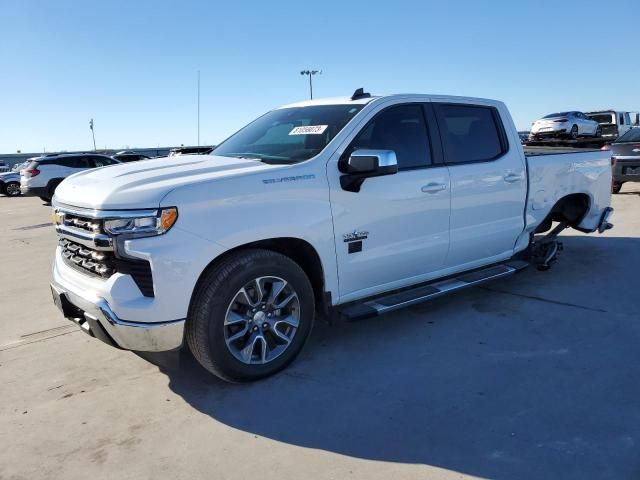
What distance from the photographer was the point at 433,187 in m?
4.36

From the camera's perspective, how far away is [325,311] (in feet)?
12.9

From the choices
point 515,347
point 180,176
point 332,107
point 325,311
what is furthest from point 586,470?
point 332,107

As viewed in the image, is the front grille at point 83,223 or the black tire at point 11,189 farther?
the black tire at point 11,189

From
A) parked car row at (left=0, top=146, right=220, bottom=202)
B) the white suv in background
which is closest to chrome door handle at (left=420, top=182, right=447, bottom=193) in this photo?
parked car row at (left=0, top=146, right=220, bottom=202)

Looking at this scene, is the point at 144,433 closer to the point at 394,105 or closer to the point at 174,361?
the point at 174,361

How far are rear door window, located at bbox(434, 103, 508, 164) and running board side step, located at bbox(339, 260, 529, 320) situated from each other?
1034 millimetres

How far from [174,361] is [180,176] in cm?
119

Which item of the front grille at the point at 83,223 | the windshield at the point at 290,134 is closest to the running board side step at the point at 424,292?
the windshield at the point at 290,134

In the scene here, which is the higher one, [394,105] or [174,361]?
[394,105]

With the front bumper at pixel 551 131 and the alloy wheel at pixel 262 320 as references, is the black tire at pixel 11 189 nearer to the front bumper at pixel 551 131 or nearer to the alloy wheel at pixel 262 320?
the front bumper at pixel 551 131

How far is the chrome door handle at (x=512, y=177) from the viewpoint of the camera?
5.00 metres

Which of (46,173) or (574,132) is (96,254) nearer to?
(46,173)

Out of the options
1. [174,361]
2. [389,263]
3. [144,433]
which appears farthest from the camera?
[389,263]

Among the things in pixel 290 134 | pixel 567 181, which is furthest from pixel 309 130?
pixel 567 181
